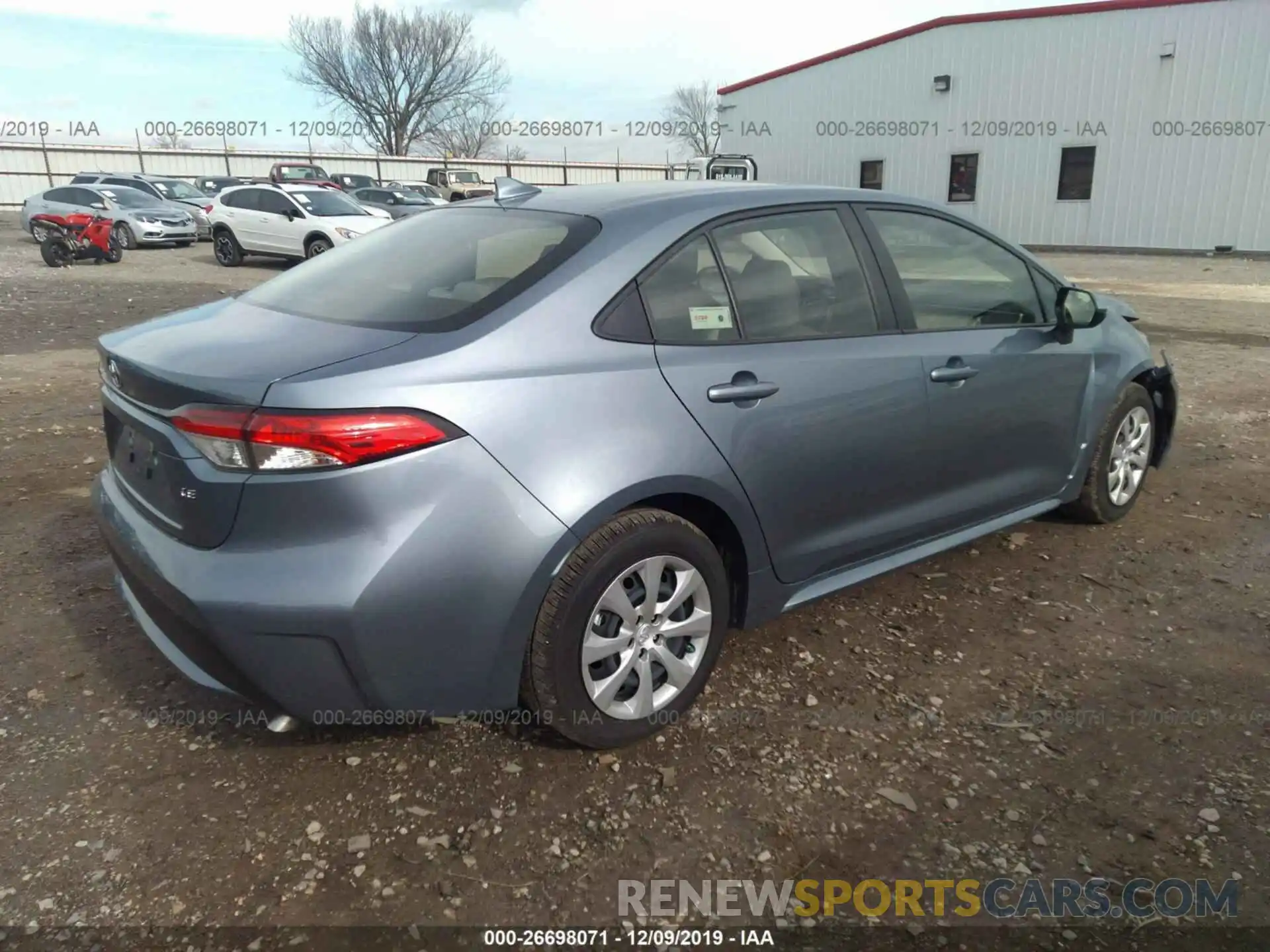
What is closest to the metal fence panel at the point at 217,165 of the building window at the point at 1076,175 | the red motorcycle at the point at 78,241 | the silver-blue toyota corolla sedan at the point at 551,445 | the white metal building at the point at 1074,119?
the white metal building at the point at 1074,119

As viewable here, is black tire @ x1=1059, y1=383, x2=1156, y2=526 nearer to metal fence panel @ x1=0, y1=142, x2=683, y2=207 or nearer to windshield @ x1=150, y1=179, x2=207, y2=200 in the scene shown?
windshield @ x1=150, y1=179, x2=207, y2=200

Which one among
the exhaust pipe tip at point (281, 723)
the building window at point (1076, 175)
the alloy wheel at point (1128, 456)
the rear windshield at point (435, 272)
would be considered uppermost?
the building window at point (1076, 175)

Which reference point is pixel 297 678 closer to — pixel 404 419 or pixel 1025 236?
pixel 404 419

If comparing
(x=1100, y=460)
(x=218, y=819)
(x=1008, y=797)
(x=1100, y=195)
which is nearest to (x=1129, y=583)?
(x=1100, y=460)

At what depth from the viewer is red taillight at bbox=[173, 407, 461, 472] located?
214 cm

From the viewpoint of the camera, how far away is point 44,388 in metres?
7.43

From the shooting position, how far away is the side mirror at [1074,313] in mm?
3814

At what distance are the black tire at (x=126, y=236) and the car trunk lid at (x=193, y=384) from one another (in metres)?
21.0

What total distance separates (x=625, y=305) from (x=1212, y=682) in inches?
94.2

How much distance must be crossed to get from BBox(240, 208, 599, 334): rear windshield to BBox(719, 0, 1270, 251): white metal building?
2304 centimetres

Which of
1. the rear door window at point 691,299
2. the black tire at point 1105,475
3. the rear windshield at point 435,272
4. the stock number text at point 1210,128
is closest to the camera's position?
the rear windshield at point 435,272

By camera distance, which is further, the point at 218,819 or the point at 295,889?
the point at 218,819

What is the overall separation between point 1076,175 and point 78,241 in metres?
22.6

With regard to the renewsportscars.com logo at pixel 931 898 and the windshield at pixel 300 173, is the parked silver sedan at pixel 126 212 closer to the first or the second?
the windshield at pixel 300 173
